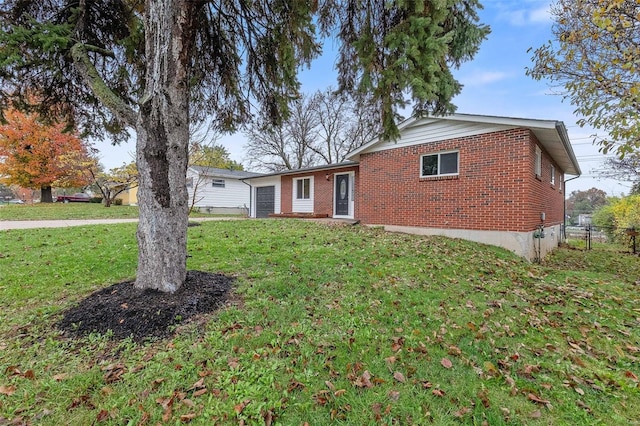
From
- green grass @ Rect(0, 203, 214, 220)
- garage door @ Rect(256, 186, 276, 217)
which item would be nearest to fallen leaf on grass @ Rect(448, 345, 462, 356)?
garage door @ Rect(256, 186, 276, 217)

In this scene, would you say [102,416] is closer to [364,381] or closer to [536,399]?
[364,381]

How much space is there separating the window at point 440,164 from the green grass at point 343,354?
173 inches

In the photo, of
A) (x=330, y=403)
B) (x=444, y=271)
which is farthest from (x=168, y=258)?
(x=444, y=271)

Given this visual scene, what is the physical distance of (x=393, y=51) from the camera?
3.85 metres

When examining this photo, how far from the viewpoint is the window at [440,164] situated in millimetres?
8758

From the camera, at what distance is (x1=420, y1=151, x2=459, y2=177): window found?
8758mm

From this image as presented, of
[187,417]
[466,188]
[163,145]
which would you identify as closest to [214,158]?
[466,188]

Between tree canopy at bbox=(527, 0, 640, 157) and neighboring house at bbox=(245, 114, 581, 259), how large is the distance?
5.43ft

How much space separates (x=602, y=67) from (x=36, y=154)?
92.2ft

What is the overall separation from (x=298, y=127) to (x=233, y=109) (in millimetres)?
23263

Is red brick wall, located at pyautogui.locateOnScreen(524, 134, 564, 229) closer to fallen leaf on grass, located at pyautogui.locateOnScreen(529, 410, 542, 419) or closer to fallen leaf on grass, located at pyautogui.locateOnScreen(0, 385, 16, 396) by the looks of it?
fallen leaf on grass, located at pyautogui.locateOnScreen(529, 410, 542, 419)

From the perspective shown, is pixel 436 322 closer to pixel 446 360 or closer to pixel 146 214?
pixel 446 360

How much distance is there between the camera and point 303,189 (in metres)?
15.6

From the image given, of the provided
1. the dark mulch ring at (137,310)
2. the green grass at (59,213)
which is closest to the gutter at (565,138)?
the dark mulch ring at (137,310)
